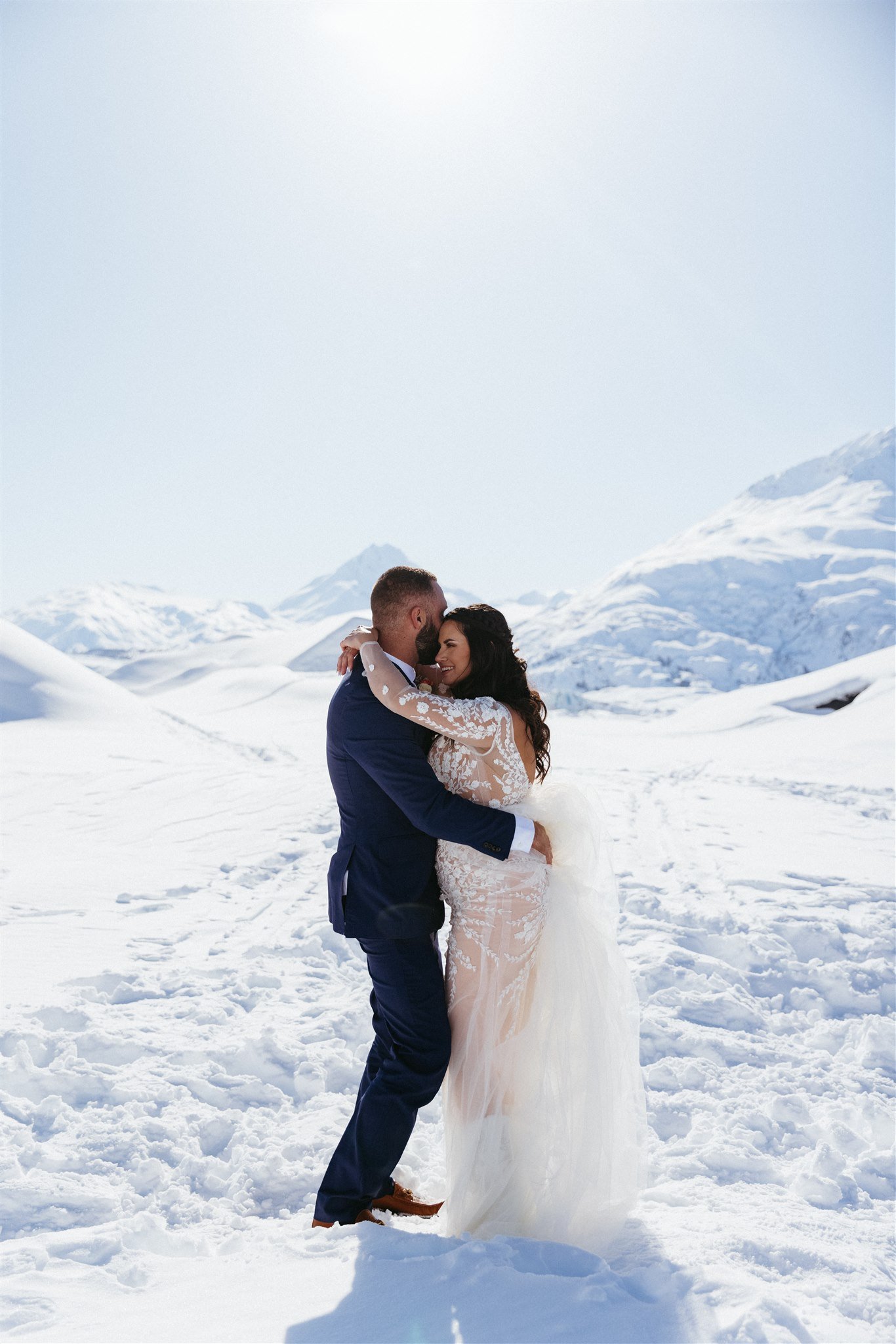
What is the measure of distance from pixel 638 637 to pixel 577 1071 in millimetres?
110622

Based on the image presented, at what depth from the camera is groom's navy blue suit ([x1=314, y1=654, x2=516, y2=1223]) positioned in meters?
2.79

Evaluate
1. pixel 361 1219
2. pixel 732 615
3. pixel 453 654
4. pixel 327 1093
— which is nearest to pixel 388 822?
pixel 453 654

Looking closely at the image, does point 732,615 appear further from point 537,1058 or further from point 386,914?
point 386,914

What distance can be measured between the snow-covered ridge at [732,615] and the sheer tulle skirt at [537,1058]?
283 feet

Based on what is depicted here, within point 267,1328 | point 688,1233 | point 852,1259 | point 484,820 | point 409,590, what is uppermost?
point 409,590

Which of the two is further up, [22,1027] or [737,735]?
[22,1027]

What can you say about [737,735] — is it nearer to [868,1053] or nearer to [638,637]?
[868,1053]

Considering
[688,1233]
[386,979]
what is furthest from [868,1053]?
[386,979]

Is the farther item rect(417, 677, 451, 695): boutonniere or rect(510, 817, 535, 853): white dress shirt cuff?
rect(417, 677, 451, 695): boutonniere

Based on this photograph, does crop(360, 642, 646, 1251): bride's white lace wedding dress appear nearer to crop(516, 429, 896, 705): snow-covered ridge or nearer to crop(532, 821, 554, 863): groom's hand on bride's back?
crop(532, 821, 554, 863): groom's hand on bride's back

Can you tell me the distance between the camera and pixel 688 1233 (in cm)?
267

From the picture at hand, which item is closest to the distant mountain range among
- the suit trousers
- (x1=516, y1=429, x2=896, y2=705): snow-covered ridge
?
(x1=516, y1=429, x2=896, y2=705): snow-covered ridge

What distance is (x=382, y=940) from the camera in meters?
2.79

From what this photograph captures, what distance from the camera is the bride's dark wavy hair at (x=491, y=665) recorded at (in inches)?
115
